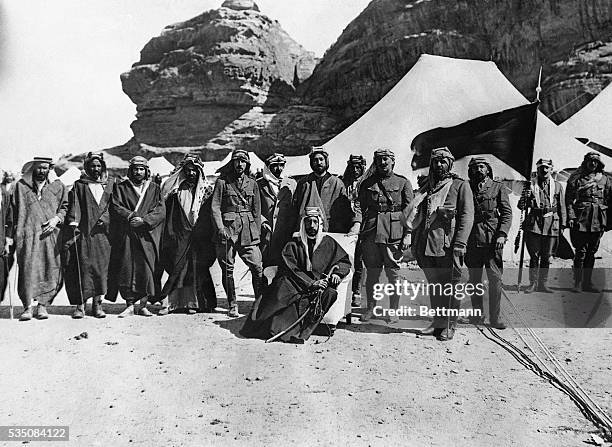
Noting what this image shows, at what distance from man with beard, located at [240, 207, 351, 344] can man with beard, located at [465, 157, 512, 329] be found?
1219mm

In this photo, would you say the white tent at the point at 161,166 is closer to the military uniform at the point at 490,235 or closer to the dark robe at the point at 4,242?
the dark robe at the point at 4,242

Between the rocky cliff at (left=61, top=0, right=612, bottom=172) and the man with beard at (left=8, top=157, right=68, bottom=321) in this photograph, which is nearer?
the man with beard at (left=8, top=157, right=68, bottom=321)

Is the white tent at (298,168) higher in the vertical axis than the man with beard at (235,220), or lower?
higher

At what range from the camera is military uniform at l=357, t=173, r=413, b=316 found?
4.55m

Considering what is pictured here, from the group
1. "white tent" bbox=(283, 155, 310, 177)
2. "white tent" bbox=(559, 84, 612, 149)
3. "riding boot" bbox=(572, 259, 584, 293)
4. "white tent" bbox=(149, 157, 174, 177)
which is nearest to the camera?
"riding boot" bbox=(572, 259, 584, 293)

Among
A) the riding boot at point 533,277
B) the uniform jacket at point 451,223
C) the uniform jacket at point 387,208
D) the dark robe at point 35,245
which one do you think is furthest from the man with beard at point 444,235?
the dark robe at point 35,245

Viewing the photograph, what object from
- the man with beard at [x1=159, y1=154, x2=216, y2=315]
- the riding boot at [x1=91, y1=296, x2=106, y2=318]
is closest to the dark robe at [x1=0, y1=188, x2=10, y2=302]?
the riding boot at [x1=91, y1=296, x2=106, y2=318]

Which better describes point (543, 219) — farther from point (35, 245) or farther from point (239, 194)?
point (35, 245)

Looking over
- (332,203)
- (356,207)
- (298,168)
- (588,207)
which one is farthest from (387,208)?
(298,168)

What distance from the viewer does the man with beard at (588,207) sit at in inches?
220

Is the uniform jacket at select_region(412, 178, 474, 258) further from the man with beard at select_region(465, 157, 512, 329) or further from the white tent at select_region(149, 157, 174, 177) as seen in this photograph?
the white tent at select_region(149, 157, 174, 177)

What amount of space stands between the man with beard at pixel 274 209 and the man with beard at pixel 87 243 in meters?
1.55

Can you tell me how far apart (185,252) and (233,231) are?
1.78ft

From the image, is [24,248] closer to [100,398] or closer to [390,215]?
[100,398]
